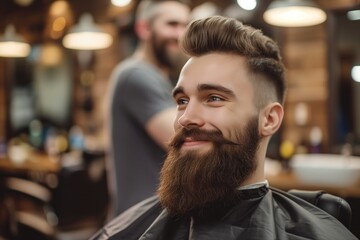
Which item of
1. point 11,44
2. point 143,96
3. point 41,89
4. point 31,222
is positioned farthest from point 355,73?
point 41,89

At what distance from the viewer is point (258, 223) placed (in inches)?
53.3

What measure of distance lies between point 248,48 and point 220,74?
12cm

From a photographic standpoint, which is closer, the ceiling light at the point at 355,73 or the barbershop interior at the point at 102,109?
the barbershop interior at the point at 102,109

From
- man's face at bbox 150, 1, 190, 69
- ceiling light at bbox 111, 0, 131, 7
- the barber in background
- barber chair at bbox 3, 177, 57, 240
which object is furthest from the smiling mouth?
ceiling light at bbox 111, 0, 131, 7

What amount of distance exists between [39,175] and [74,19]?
6.27 feet

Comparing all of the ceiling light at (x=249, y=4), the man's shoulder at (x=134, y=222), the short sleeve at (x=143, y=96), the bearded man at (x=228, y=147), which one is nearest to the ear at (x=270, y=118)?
the bearded man at (x=228, y=147)

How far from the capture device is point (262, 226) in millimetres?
1342

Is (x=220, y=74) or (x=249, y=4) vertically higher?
(x=249, y=4)

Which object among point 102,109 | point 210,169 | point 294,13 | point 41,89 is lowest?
point 210,169

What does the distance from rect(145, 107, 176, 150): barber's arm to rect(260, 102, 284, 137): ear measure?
2.03ft

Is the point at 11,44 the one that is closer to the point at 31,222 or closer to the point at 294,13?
the point at 31,222

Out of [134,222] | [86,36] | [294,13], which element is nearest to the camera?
[134,222]

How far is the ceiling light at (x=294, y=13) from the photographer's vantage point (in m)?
3.53

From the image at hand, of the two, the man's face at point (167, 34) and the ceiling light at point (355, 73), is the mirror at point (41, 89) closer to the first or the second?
the ceiling light at point (355, 73)
